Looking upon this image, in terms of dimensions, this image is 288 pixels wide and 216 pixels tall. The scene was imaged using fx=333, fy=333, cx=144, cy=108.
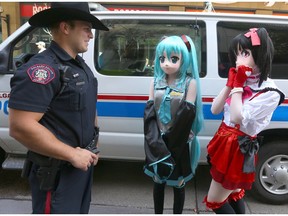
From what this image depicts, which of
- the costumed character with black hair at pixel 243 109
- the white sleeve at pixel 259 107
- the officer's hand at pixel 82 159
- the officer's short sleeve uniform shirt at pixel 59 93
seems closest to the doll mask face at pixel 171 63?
the costumed character with black hair at pixel 243 109

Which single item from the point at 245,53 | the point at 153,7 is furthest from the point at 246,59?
the point at 153,7

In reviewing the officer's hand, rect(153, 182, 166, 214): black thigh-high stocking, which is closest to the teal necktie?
rect(153, 182, 166, 214): black thigh-high stocking

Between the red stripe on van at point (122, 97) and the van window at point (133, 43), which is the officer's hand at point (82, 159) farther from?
the van window at point (133, 43)

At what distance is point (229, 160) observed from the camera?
2.14 meters

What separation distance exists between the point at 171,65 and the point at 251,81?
0.61m

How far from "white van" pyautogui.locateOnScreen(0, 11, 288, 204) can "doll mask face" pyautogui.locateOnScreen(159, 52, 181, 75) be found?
74 cm

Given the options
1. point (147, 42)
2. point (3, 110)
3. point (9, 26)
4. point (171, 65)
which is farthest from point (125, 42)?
point (9, 26)

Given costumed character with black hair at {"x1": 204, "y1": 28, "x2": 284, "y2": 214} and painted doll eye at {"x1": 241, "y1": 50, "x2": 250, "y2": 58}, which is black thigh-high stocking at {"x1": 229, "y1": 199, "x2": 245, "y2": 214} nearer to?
costumed character with black hair at {"x1": 204, "y1": 28, "x2": 284, "y2": 214}

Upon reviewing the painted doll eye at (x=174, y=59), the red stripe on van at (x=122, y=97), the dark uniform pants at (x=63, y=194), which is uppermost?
the painted doll eye at (x=174, y=59)

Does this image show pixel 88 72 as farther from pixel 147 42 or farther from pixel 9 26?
pixel 9 26

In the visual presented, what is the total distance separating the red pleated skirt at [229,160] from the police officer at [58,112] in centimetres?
84

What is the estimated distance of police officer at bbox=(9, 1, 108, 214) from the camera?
154 centimetres

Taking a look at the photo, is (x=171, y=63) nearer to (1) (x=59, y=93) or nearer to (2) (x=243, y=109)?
(2) (x=243, y=109)

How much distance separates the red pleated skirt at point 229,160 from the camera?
212cm
